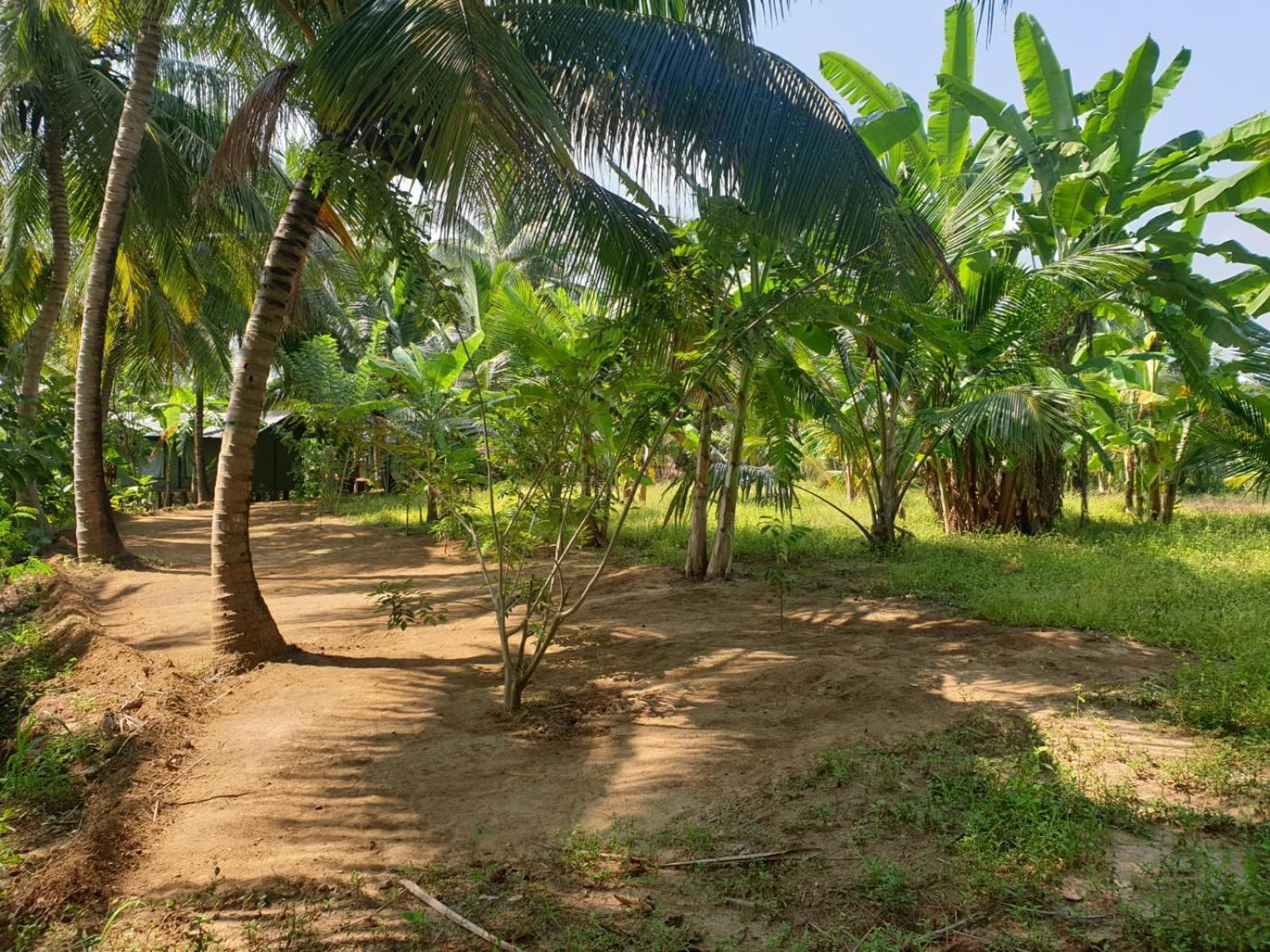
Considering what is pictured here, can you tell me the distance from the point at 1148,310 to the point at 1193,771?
689 centimetres

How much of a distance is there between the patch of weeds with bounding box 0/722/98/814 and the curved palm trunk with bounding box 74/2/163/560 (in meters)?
5.09

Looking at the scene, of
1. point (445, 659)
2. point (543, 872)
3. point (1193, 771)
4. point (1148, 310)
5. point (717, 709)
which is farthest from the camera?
point (1148, 310)

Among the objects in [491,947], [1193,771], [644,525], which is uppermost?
[644,525]

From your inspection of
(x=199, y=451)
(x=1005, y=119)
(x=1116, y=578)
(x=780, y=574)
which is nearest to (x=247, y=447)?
(x=780, y=574)

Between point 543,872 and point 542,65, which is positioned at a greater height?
point 542,65

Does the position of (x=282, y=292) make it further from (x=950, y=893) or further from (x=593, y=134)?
(x=950, y=893)

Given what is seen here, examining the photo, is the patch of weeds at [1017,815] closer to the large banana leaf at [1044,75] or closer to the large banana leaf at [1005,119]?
the large banana leaf at [1005,119]

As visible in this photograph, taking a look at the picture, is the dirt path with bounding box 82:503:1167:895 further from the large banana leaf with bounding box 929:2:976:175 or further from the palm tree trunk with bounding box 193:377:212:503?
the palm tree trunk with bounding box 193:377:212:503

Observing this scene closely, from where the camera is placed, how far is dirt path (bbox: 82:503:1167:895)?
10.4ft

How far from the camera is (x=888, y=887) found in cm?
255

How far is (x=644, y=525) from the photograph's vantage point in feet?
37.1

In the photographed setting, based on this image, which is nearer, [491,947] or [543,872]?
[491,947]

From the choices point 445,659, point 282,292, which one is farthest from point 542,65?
point 445,659

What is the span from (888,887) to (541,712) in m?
2.27
